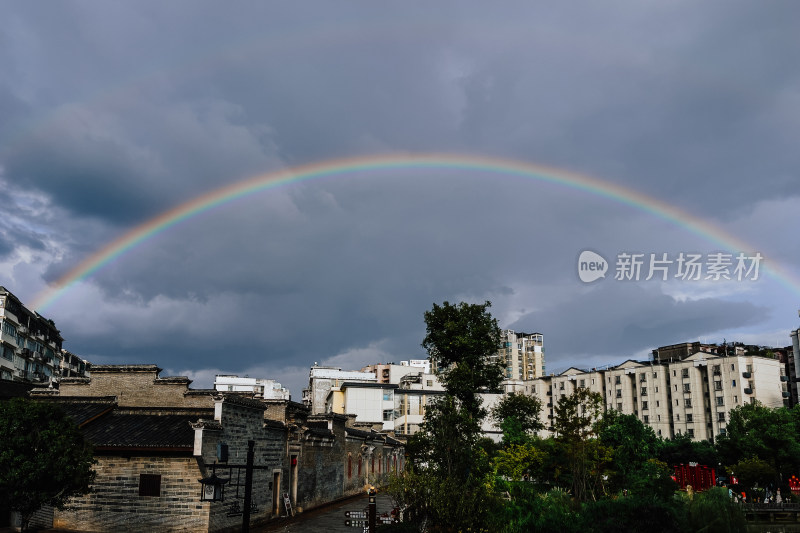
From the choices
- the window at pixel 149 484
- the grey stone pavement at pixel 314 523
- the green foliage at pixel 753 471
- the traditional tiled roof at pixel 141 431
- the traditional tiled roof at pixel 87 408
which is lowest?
the grey stone pavement at pixel 314 523

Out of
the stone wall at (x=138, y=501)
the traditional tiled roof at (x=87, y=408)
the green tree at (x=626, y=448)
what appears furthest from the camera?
the green tree at (x=626, y=448)

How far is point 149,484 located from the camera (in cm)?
2625

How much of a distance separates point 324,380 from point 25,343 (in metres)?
45.6

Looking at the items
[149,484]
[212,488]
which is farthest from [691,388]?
[212,488]

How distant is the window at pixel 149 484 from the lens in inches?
1028

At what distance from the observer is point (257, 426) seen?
31.1 meters

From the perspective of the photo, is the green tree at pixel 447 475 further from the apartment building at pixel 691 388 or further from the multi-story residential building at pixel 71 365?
the multi-story residential building at pixel 71 365

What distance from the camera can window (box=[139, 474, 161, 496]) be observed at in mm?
26109

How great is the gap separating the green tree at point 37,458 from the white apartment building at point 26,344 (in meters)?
56.0

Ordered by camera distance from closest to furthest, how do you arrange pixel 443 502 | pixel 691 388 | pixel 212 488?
pixel 212 488, pixel 443 502, pixel 691 388

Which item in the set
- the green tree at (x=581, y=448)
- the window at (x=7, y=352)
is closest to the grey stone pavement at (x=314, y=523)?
the green tree at (x=581, y=448)

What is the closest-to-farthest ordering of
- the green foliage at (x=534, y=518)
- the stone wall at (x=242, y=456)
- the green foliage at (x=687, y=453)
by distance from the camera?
the green foliage at (x=534, y=518)
the stone wall at (x=242, y=456)
the green foliage at (x=687, y=453)

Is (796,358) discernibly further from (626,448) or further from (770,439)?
(626,448)

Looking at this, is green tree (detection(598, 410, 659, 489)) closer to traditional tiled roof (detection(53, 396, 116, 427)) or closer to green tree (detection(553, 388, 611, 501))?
green tree (detection(553, 388, 611, 501))
